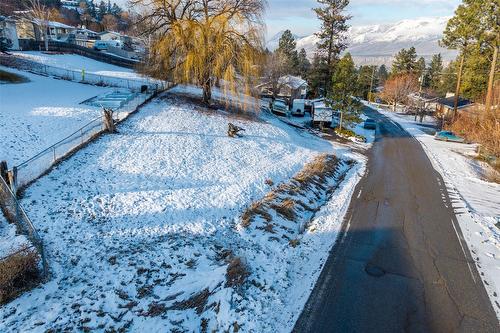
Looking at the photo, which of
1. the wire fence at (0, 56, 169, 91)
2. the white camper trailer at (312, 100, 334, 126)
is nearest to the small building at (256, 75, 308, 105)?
the white camper trailer at (312, 100, 334, 126)

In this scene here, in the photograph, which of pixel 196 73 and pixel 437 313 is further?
pixel 196 73

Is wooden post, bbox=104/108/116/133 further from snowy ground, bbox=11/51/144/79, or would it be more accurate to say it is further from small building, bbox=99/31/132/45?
small building, bbox=99/31/132/45

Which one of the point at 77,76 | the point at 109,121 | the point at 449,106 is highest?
the point at 77,76

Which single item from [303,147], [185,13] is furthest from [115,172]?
[185,13]

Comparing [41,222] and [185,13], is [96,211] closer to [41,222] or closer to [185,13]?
[41,222]

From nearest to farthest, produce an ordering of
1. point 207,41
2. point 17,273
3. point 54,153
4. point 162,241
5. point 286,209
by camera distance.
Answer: point 17,273, point 162,241, point 286,209, point 54,153, point 207,41

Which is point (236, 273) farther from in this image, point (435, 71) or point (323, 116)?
point (435, 71)

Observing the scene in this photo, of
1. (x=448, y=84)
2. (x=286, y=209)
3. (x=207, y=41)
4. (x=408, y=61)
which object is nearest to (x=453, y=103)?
(x=408, y=61)
